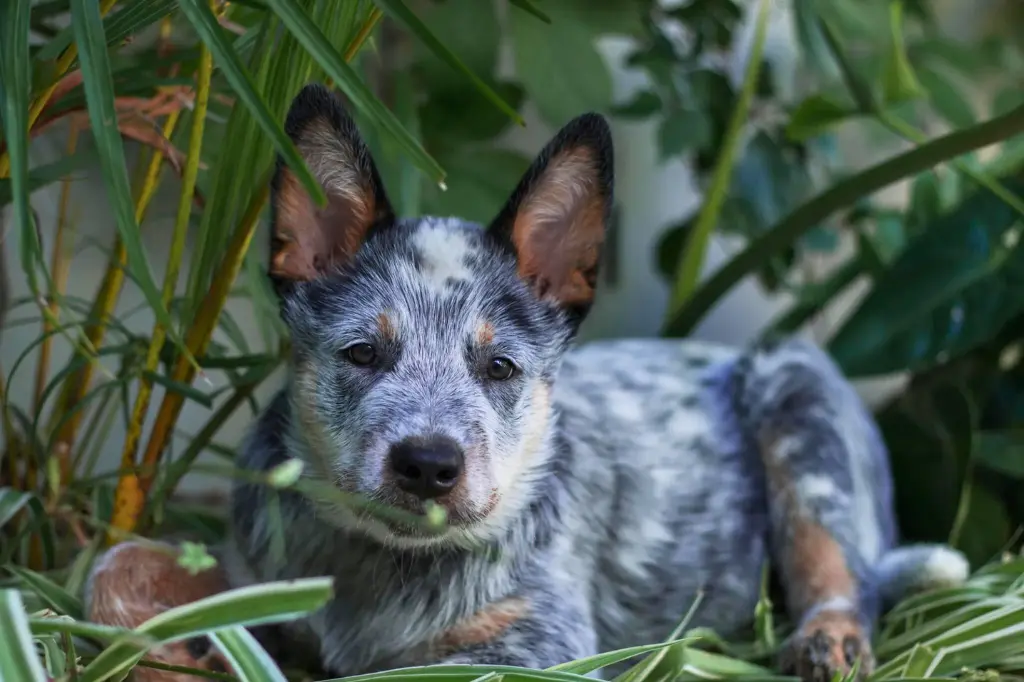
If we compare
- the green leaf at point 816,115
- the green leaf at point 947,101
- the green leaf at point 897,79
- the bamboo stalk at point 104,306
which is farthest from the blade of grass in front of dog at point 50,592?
the green leaf at point 947,101

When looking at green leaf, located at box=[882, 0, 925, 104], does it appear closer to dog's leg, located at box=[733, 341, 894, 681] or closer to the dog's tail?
dog's leg, located at box=[733, 341, 894, 681]

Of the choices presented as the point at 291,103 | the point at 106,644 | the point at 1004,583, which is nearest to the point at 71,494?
the point at 106,644

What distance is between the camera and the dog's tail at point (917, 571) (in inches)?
55.8

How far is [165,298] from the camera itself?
1.17 meters

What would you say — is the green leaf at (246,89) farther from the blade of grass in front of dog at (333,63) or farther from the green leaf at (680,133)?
the green leaf at (680,133)

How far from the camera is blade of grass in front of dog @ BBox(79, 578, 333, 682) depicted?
704mm

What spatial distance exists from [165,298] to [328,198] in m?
0.24

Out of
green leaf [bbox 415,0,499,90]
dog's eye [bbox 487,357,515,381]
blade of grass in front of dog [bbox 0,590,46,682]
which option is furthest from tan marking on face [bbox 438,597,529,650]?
Answer: green leaf [bbox 415,0,499,90]

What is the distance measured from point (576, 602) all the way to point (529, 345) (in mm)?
364

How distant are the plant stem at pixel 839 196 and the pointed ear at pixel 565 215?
0.61 meters

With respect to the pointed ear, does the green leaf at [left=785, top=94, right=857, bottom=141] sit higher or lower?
higher

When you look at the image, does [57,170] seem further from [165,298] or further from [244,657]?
[244,657]

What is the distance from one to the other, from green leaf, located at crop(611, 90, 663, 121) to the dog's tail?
1.04 meters

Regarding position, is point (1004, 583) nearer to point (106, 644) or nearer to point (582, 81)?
point (582, 81)
